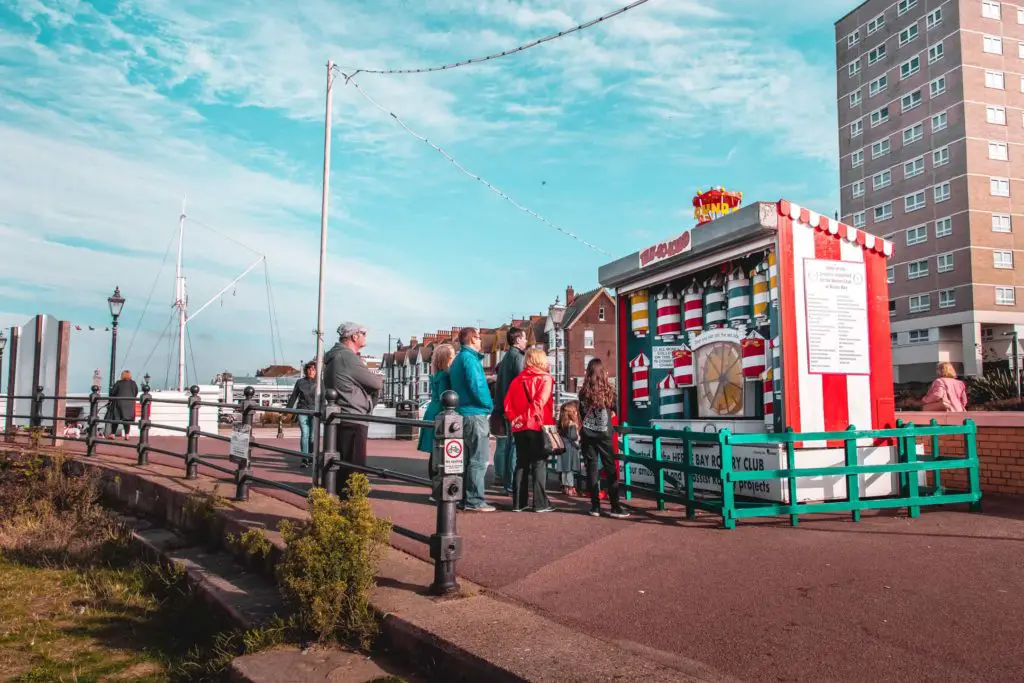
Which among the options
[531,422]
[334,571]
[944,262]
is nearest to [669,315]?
[531,422]

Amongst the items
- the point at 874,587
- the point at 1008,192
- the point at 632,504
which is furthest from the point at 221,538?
the point at 1008,192

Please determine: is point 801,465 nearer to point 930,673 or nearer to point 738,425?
point 738,425

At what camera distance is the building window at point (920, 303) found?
179 feet

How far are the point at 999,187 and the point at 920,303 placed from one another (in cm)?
884

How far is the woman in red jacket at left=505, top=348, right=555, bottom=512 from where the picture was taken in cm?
757

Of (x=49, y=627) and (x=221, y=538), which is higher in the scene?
(x=221, y=538)

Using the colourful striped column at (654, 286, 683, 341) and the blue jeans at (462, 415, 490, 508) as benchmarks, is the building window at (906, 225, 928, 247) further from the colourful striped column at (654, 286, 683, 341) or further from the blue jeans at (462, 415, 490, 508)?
the blue jeans at (462, 415, 490, 508)

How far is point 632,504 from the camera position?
8.46 meters

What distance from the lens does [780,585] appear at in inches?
195

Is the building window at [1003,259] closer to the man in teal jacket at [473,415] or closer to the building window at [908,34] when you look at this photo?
the building window at [908,34]

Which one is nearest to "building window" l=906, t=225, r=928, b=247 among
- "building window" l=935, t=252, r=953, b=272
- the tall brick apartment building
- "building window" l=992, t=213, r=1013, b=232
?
the tall brick apartment building

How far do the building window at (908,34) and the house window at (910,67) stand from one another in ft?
4.62

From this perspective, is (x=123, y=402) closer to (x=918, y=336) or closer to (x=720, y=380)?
(x=720, y=380)

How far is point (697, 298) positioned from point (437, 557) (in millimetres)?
5781
